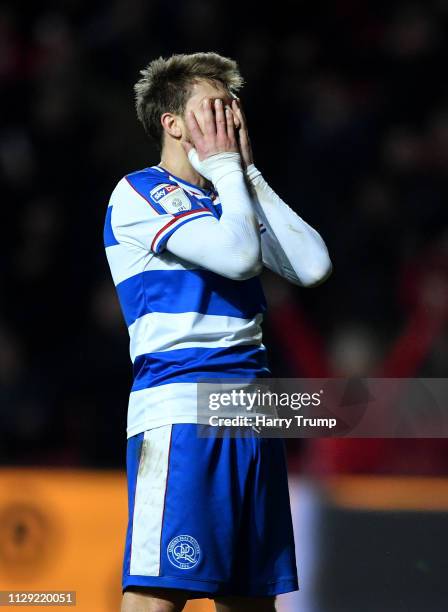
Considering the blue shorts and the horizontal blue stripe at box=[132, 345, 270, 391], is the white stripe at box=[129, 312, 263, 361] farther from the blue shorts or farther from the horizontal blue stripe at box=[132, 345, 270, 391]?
the blue shorts

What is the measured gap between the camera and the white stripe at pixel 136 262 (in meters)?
2.20

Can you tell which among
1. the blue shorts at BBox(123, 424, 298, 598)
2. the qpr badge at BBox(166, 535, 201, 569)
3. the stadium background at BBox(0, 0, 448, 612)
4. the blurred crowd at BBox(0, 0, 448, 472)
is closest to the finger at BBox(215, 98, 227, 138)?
the blue shorts at BBox(123, 424, 298, 598)

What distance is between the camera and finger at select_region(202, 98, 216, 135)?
2.24 metres

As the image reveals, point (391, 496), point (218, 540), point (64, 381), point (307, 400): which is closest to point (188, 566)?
point (218, 540)

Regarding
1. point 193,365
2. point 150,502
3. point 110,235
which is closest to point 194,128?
point 110,235

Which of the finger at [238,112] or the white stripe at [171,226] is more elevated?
the finger at [238,112]

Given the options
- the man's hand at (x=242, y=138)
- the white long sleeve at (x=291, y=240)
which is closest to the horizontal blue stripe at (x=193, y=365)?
the white long sleeve at (x=291, y=240)

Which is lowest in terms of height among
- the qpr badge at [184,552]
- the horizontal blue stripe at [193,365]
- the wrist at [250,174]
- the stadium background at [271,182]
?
the qpr badge at [184,552]

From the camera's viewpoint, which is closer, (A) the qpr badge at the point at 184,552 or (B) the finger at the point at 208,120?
(A) the qpr badge at the point at 184,552

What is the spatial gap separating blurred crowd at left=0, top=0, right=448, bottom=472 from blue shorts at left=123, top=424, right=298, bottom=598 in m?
3.56

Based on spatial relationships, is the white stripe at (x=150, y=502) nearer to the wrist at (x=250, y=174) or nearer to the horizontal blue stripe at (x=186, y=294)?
the horizontal blue stripe at (x=186, y=294)

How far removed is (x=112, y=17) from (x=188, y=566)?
211 inches

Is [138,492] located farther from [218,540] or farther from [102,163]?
[102,163]

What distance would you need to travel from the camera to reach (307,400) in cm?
284
